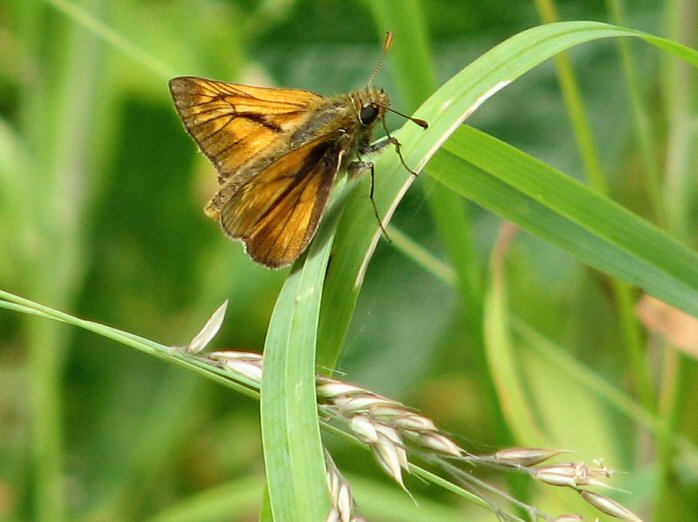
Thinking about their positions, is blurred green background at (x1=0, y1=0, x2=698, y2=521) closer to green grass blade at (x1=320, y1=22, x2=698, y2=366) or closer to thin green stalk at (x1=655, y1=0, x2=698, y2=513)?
thin green stalk at (x1=655, y1=0, x2=698, y2=513)

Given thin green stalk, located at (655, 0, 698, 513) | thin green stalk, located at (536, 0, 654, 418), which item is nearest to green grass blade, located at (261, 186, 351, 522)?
thin green stalk, located at (536, 0, 654, 418)

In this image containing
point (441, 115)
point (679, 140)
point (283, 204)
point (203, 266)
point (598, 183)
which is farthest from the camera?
point (203, 266)

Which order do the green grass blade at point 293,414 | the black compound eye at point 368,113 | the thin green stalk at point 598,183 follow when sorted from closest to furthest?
1. the green grass blade at point 293,414
2. the black compound eye at point 368,113
3. the thin green stalk at point 598,183

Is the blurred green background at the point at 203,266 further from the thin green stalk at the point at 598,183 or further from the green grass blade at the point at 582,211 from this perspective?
the green grass blade at the point at 582,211

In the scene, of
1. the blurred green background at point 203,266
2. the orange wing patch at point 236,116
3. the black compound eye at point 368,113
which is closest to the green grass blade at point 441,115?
the black compound eye at point 368,113

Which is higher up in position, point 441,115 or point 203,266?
point 203,266

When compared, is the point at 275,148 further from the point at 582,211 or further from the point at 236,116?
the point at 582,211

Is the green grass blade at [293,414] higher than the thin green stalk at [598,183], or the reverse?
the thin green stalk at [598,183]

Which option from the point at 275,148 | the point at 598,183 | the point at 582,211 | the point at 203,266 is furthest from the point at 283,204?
the point at 203,266
